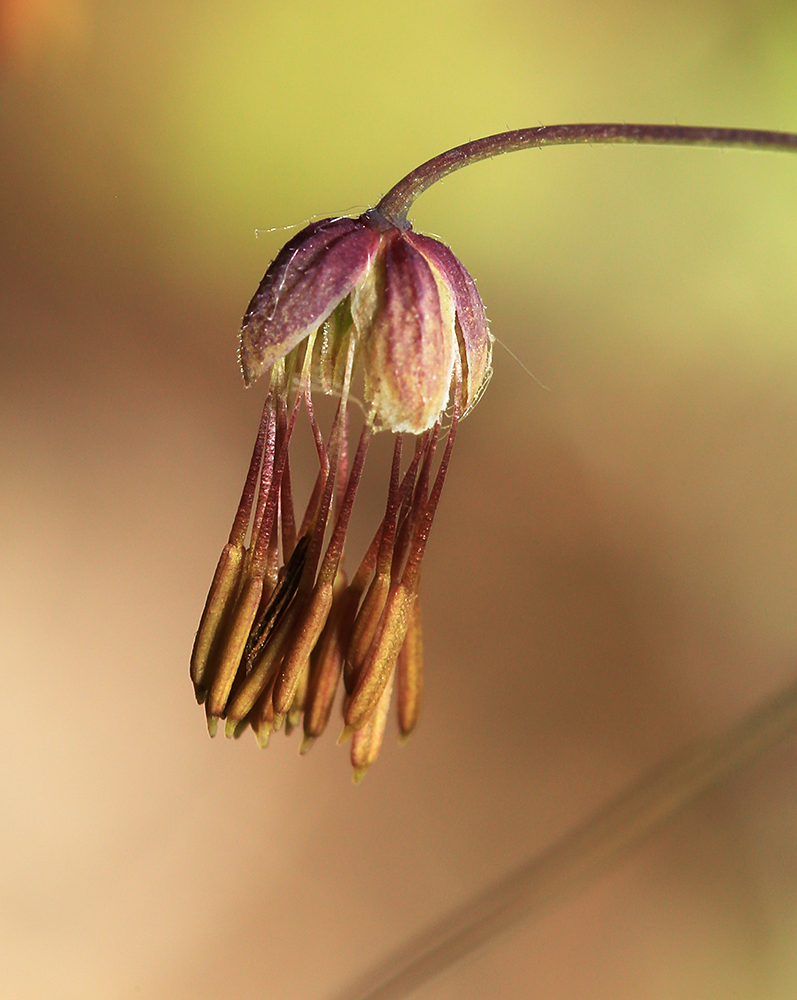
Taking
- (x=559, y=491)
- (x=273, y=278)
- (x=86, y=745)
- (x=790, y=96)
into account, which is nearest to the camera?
(x=273, y=278)

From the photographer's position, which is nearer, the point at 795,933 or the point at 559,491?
the point at 795,933

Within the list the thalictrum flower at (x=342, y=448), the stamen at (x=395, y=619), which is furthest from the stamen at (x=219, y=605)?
the stamen at (x=395, y=619)

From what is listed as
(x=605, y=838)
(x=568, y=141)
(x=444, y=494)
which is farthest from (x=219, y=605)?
(x=605, y=838)

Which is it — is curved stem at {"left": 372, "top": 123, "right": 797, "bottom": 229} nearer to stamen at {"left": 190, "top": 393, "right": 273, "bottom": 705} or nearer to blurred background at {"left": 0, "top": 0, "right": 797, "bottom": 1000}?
stamen at {"left": 190, "top": 393, "right": 273, "bottom": 705}

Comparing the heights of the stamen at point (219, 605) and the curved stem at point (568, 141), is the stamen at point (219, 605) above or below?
below

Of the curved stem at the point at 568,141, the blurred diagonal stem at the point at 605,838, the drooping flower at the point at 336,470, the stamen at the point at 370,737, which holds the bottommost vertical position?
the blurred diagonal stem at the point at 605,838

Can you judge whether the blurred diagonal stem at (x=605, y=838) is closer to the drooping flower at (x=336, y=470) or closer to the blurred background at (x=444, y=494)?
the blurred background at (x=444, y=494)

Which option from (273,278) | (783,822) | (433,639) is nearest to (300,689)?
(273,278)

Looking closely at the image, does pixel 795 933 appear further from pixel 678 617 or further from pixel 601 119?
pixel 601 119
